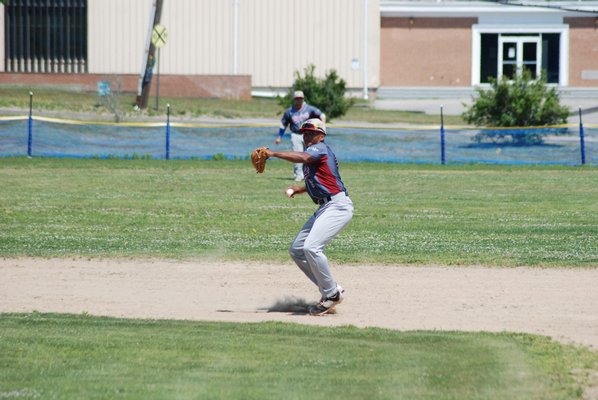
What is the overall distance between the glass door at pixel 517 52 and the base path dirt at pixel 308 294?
38273mm

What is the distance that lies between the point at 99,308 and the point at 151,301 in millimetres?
655

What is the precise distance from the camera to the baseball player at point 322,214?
11.1 meters

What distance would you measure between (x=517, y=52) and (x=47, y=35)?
68.6ft

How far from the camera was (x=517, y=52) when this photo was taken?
2019 inches

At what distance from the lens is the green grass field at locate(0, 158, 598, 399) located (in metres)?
8.25

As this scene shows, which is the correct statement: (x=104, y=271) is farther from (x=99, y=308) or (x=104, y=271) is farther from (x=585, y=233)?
(x=585, y=233)

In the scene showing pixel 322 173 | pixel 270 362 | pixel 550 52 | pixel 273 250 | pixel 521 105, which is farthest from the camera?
pixel 550 52

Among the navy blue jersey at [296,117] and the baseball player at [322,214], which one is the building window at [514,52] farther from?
the baseball player at [322,214]

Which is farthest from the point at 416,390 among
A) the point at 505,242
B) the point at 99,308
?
the point at 505,242

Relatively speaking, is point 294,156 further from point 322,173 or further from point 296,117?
point 296,117

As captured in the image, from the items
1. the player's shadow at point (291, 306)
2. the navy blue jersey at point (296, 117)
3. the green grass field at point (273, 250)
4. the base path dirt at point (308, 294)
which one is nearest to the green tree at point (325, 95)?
the green grass field at point (273, 250)

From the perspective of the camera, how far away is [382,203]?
69.6 feet

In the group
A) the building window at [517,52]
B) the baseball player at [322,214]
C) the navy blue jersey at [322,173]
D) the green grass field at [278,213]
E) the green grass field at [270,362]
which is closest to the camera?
the green grass field at [270,362]

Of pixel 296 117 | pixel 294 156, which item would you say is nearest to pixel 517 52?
pixel 296 117
